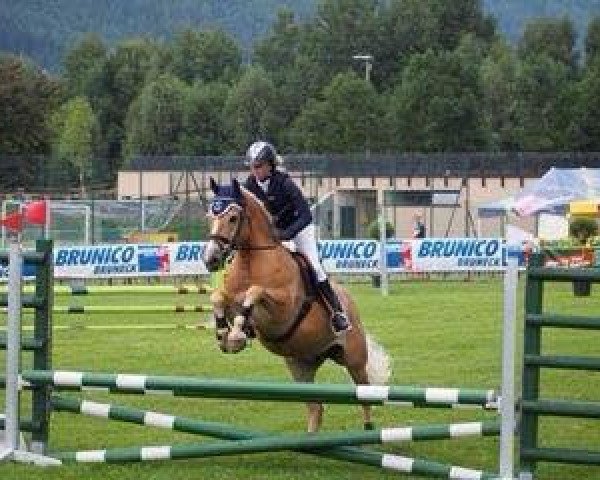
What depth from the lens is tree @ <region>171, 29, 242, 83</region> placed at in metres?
155

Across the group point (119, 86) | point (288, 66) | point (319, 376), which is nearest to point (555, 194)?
point (319, 376)

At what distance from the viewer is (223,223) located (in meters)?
12.6

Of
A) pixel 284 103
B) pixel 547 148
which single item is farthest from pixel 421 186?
pixel 284 103

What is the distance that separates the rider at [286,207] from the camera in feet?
43.4

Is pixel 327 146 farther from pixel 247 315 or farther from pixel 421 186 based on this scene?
Answer: pixel 247 315

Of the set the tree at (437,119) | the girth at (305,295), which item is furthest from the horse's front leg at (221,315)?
the tree at (437,119)

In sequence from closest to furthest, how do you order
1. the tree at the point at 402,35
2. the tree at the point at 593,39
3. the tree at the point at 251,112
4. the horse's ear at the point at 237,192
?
the horse's ear at the point at 237,192 < the tree at the point at 251,112 < the tree at the point at 593,39 < the tree at the point at 402,35

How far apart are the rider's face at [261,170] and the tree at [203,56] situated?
140 m

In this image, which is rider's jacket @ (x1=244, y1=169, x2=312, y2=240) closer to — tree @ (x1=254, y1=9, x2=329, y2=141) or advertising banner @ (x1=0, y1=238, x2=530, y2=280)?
advertising banner @ (x1=0, y1=238, x2=530, y2=280)

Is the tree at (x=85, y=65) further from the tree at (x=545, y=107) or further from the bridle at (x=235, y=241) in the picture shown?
the bridle at (x=235, y=241)

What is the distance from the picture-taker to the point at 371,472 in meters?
11.8

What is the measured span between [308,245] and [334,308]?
0.64 m

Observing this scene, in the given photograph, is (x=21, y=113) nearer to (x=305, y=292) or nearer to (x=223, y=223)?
(x=305, y=292)

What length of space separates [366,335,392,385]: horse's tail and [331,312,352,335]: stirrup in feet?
1.92
